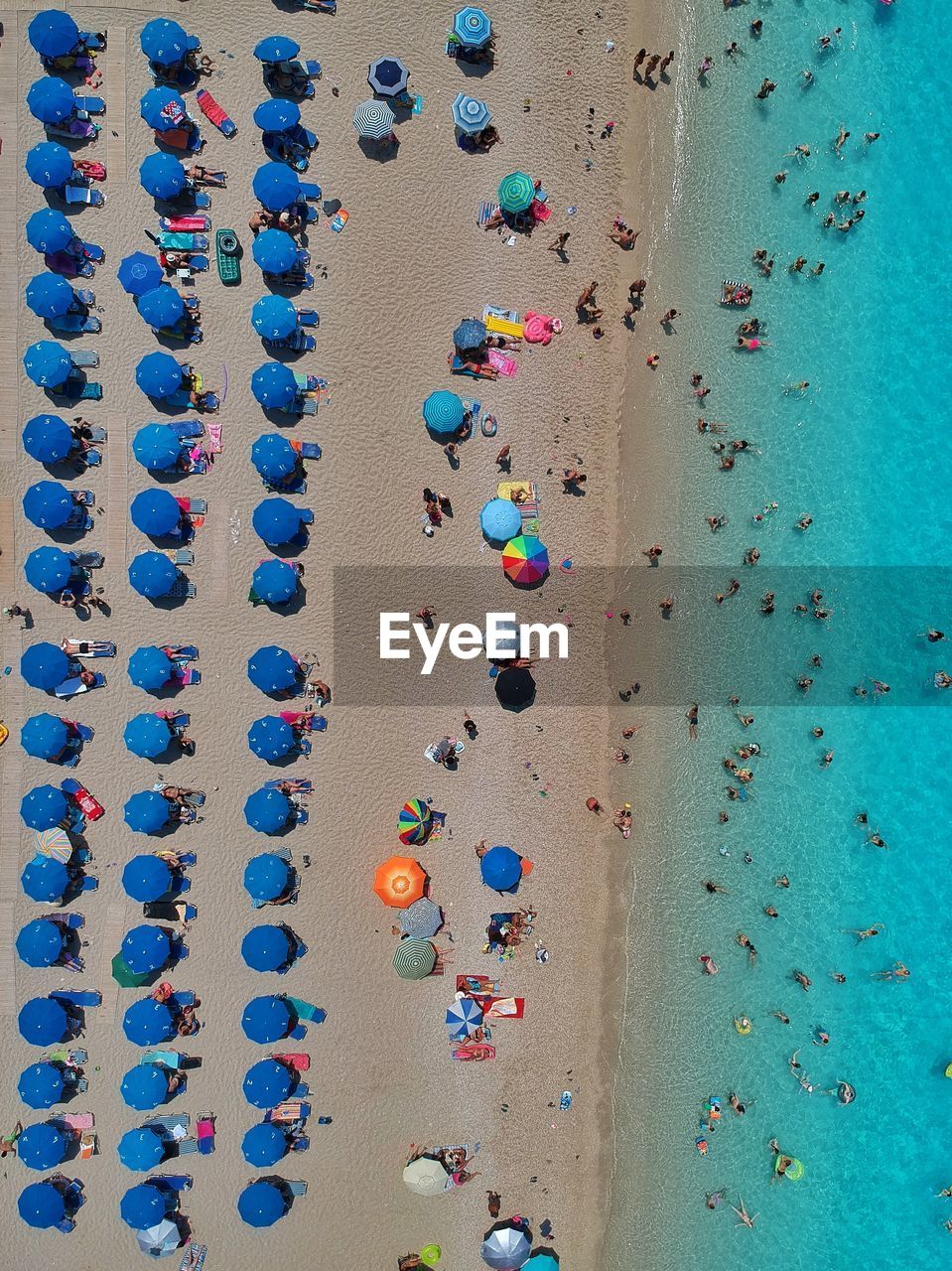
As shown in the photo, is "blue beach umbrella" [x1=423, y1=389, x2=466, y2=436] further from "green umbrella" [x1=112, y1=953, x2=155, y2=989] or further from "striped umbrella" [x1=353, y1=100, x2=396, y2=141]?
"green umbrella" [x1=112, y1=953, x2=155, y2=989]

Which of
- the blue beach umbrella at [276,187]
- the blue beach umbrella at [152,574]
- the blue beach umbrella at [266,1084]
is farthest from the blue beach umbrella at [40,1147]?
the blue beach umbrella at [276,187]

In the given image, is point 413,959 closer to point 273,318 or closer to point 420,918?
point 420,918

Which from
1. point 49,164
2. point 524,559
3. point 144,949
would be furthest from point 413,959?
point 49,164

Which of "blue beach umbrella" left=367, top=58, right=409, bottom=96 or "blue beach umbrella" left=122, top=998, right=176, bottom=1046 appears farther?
"blue beach umbrella" left=367, top=58, right=409, bottom=96

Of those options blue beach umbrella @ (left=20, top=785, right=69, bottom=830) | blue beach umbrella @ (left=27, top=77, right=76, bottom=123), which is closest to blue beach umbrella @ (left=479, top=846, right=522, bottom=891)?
blue beach umbrella @ (left=20, top=785, right=69, bottom=830)

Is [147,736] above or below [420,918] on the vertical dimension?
above
